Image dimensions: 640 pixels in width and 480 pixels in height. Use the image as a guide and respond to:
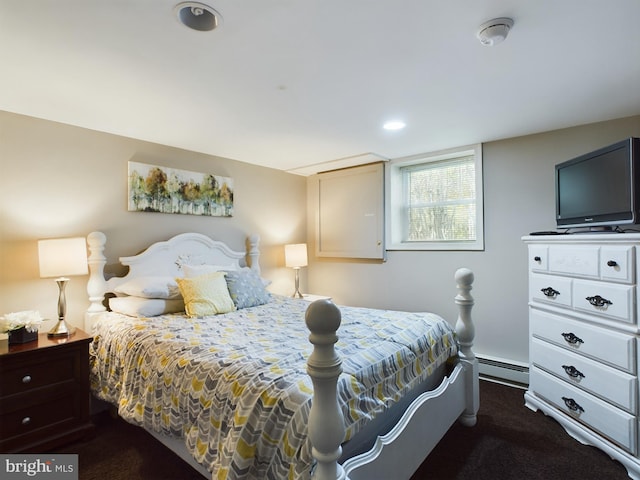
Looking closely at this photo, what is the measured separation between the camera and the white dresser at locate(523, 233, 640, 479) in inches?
71.5

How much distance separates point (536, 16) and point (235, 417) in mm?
2086

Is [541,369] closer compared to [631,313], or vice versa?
[631,313]

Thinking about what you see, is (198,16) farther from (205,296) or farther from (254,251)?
(254,251)

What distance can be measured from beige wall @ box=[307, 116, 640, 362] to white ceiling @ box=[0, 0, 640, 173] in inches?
7.1

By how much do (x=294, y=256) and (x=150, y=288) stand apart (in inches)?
70.9

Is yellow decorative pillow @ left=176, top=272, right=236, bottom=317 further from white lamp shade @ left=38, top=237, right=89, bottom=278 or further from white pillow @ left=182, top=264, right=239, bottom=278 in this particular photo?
white lamp shade @ left=38, top=237, right=89, bottom=278

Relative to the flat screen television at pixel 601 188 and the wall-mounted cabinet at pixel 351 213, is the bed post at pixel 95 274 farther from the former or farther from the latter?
the flat screen television at pixel 601 188

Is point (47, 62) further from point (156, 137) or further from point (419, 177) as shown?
point (419, 177)

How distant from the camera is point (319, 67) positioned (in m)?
1.82

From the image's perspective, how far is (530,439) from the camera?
6.94ft

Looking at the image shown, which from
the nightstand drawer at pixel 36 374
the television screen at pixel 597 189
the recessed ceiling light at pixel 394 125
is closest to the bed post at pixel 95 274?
the nightstand drawer at pixel 36 374

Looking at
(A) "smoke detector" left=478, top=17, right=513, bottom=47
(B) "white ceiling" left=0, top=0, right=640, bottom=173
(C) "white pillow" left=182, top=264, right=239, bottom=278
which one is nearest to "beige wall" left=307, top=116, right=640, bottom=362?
(B) "white ceiling" left=0, top=0, right=640, bottom=173

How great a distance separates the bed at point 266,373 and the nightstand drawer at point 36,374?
0.19 m

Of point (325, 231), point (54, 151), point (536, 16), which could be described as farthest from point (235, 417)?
point (325, 231)
